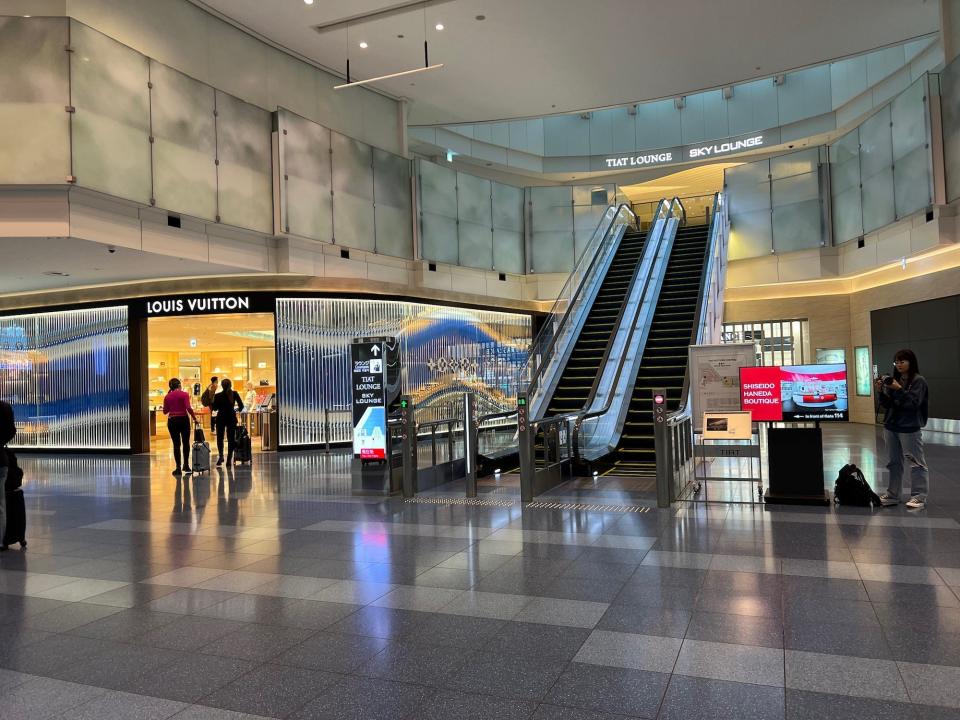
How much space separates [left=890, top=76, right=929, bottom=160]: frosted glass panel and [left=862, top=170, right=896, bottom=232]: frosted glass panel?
66 cm

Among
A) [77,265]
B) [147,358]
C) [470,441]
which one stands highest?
[77,265]

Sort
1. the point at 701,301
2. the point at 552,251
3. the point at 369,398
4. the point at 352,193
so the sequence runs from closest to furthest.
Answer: the point at 369,398 < the point at 701,301 < the point at 352,193 < the point at 552,251

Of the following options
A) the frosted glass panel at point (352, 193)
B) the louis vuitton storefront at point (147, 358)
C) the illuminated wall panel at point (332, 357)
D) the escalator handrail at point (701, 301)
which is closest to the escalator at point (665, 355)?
the escalator handrail at point (701, 301)

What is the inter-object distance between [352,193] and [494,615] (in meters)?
12.2

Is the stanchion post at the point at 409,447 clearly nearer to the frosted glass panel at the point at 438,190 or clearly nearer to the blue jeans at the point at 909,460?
the blue jeans at the point at 909,460

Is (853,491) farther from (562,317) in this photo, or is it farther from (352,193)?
(352,193)

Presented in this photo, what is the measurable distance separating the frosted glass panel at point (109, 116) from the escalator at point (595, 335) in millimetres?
7287

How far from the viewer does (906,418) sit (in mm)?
6668

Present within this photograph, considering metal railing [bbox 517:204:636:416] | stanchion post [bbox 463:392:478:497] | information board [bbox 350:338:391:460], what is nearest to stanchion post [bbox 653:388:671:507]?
stanchion post [bbox 463:392:478:497]

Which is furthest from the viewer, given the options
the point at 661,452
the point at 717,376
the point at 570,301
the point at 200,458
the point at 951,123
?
the point at 570,301

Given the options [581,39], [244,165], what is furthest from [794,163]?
[244,165]

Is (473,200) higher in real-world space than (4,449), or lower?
higher

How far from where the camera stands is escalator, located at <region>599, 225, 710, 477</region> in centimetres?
1047

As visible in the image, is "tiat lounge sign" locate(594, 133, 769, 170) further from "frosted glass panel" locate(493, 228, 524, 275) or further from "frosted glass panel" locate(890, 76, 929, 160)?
"frosted glass panel" locate(890, 76, 929, 160)
